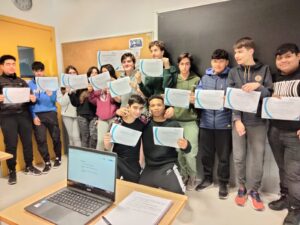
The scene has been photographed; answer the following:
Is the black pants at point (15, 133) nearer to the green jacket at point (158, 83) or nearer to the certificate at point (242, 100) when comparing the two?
the green jacket at point (158, 83)

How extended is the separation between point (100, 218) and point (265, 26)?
2166 mm

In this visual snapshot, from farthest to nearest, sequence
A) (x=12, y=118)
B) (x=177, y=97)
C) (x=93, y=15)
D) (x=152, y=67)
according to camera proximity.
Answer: (x=93, y=15) → (x=12, y=118) → (x=152, y=67) → (x=177, y=97)

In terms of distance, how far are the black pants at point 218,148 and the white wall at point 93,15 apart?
1.36 metres

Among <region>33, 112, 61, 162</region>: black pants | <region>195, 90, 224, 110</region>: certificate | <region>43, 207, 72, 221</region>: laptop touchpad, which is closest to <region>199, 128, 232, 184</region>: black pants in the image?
<region>195, 90, 224, 110</region>: certificate

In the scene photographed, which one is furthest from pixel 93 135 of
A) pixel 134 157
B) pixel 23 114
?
pixel 134 157

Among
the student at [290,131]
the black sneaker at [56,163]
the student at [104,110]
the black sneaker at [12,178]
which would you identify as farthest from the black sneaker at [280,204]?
the black sneaker at [12,178]

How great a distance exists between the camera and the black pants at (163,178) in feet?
5.96

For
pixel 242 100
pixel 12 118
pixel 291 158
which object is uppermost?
pixel 242 100

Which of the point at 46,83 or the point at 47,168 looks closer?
the point at 46,83

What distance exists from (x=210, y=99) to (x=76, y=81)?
1.58m

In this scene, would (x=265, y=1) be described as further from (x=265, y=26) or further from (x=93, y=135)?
(x=93, y=135)

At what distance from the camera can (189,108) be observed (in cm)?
239

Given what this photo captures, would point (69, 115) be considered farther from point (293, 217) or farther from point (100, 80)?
point (293, 217)

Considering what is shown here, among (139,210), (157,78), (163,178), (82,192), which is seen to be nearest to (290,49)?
(157,78)
